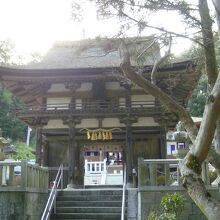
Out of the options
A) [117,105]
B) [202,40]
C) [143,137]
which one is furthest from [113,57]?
[202,40]

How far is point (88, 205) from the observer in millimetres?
11625

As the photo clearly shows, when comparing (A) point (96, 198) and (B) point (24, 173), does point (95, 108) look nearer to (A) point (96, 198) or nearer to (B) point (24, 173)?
(A) point (96, 198)

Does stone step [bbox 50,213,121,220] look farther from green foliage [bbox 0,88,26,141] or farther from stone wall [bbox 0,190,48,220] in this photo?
green foliage [bbox 0,88,26,141]

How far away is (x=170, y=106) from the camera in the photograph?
6.64 m

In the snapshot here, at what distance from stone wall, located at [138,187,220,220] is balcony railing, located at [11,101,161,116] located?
4920 mm

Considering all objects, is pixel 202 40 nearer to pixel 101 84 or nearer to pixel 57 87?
pixel 101 84

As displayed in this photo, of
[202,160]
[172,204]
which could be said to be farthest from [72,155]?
[202,160]

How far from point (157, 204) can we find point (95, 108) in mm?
5714

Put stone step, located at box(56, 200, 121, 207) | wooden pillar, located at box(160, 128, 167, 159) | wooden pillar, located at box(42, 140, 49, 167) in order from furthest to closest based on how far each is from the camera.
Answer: wooden pillar, located at box(42, 140, 49, 167) → wooden pillar, located at box(160, 128, 167, 159) → stone step, located at box(56, 200, 121, 207)

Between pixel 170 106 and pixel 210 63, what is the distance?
4.22ft

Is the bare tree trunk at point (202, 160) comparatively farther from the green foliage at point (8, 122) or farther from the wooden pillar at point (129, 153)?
the green foliage at point (8, 122)

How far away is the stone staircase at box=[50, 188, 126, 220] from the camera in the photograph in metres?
11.0

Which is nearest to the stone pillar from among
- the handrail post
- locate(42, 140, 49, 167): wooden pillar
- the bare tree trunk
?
locate(42, 140, 49, 167): wooden pillar

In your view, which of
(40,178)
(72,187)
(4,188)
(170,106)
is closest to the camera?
(170,106)
